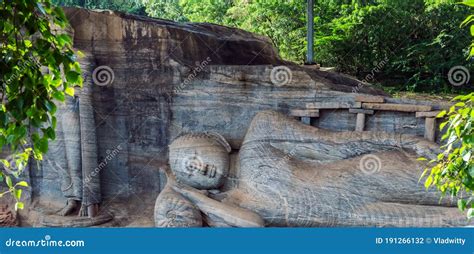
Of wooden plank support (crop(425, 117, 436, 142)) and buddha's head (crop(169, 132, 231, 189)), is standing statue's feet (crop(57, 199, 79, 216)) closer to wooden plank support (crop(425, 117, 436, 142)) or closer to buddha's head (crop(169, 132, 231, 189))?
buddha's head (crop(169, 132, 231, 189))

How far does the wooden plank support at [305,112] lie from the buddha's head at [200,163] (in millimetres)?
1061

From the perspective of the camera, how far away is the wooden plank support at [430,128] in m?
7.26

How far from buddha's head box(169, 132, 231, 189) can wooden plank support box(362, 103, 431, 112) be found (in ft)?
6.36

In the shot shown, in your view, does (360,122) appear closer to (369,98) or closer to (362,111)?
(362,111)

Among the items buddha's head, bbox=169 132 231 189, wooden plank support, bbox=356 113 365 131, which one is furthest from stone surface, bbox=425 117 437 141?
buddha's head, bbox=169 132 231 189

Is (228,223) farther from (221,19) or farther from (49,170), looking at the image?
(221,19)

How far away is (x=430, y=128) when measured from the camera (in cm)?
728

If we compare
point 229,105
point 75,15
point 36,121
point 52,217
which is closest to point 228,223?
point 229,105

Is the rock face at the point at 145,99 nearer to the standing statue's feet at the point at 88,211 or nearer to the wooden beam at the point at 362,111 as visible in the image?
the standing statue's feet at the point at 88,211

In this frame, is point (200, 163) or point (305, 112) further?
point (305, 112)

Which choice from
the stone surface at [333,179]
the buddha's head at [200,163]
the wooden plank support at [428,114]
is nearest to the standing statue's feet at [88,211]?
the buddha's head at [200,163]

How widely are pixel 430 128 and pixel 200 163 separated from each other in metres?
2.84

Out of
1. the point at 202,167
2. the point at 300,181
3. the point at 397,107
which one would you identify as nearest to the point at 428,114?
the point at 397,107

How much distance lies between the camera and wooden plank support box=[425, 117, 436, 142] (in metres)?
7.26
